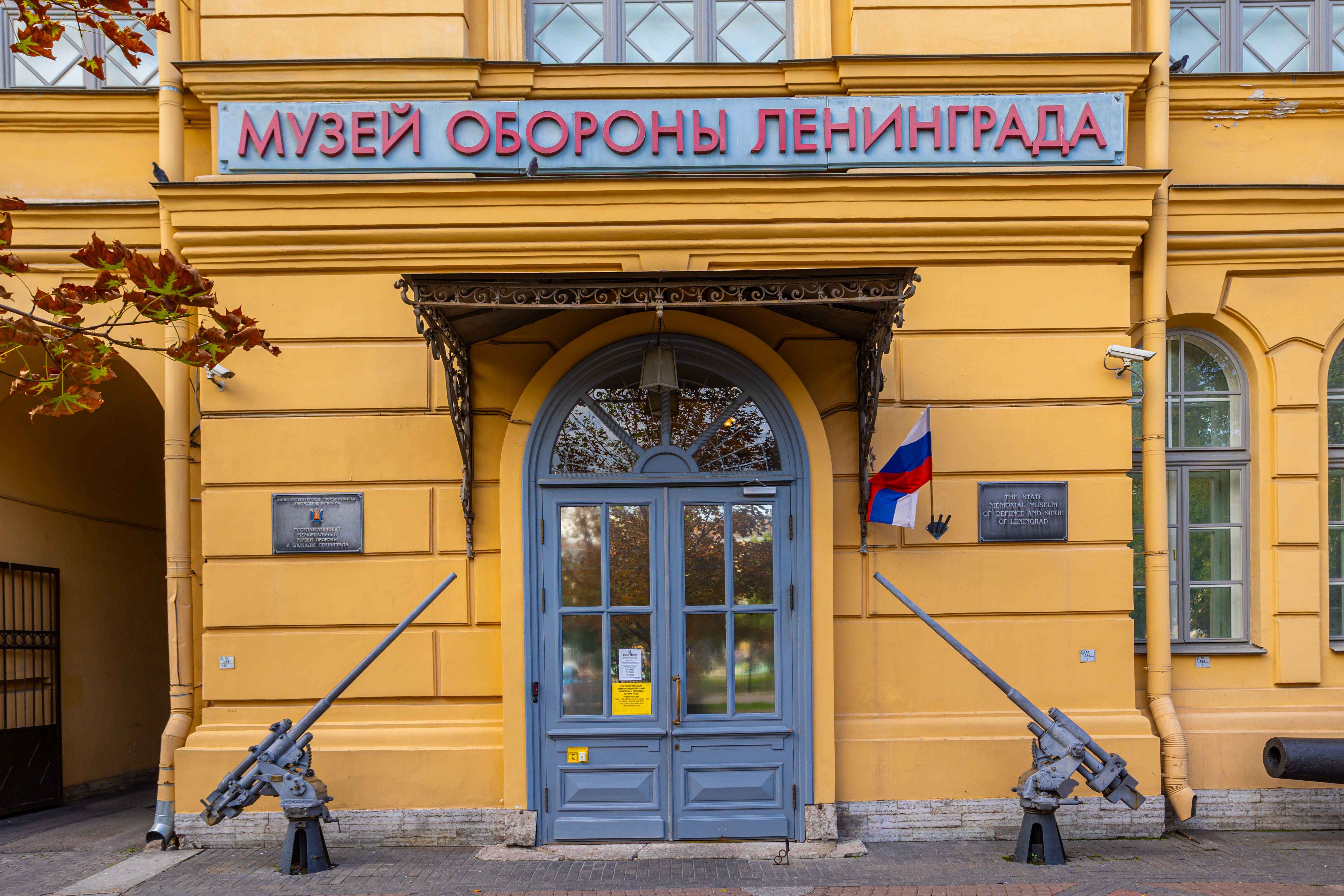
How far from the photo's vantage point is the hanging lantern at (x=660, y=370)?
616 cm

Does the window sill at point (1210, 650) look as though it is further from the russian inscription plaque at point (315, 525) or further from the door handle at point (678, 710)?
the russian inscription plaque at point (315, 525)

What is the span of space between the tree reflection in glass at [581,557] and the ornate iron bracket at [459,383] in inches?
25.4

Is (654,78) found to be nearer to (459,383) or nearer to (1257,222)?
(459,383)

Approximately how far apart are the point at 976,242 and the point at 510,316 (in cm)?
326

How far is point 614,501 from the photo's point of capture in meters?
6.47

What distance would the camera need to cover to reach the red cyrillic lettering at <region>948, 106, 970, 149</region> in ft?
21.7

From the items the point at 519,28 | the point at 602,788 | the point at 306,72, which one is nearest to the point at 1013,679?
the point at 602,788

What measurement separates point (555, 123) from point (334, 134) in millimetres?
1534

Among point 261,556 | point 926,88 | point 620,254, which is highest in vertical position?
point 926,88

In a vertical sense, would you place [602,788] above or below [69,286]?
below

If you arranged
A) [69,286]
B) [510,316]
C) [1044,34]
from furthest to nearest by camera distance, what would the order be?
[1044,34]
[510,316]
[69,286]

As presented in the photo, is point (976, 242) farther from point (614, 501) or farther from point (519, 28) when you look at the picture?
point (519, 28)

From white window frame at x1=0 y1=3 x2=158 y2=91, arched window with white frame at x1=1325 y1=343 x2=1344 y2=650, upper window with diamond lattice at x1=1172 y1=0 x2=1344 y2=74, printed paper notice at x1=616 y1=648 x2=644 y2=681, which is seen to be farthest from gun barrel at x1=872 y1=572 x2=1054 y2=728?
white window frame at x1=0 y1=3 x2=158 y2=91

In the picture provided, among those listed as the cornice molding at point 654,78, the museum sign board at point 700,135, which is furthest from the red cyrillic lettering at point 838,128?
the cornice molding at point 654,78
